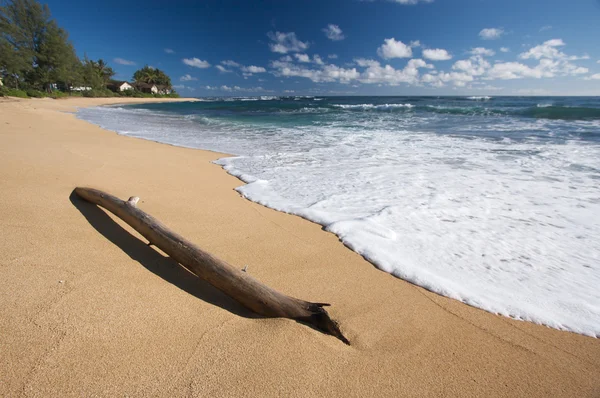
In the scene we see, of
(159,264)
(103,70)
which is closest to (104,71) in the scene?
(103,70)

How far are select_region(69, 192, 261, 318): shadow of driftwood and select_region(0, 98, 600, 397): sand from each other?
0.5 inches

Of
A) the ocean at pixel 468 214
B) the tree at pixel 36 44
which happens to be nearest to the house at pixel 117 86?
the tree at pixel 36 44

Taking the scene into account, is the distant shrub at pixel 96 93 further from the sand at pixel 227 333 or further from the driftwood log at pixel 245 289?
the driftwood log at pixel 245 289

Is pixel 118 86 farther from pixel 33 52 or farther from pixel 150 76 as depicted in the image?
pixel 33 52

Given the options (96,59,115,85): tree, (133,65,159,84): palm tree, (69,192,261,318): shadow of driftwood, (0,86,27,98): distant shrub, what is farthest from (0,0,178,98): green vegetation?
(69,192,261,318): shadow of driftwood

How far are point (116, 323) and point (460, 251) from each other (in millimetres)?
3054

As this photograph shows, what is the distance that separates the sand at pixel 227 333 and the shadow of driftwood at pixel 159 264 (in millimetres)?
12

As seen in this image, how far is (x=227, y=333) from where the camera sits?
1.69 meters

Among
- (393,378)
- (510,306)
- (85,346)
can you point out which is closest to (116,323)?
(85,346)


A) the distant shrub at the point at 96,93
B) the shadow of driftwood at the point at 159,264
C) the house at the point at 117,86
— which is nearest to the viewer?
the shadow of driftwood at the point at 159,264

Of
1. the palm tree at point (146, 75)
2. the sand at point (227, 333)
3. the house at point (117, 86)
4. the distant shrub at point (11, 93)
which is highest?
the palm tree at point (146, 75)

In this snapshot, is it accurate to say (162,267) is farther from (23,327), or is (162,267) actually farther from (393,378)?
(393,378)

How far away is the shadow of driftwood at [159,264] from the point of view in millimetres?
1939

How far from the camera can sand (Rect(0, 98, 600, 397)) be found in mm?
1402
